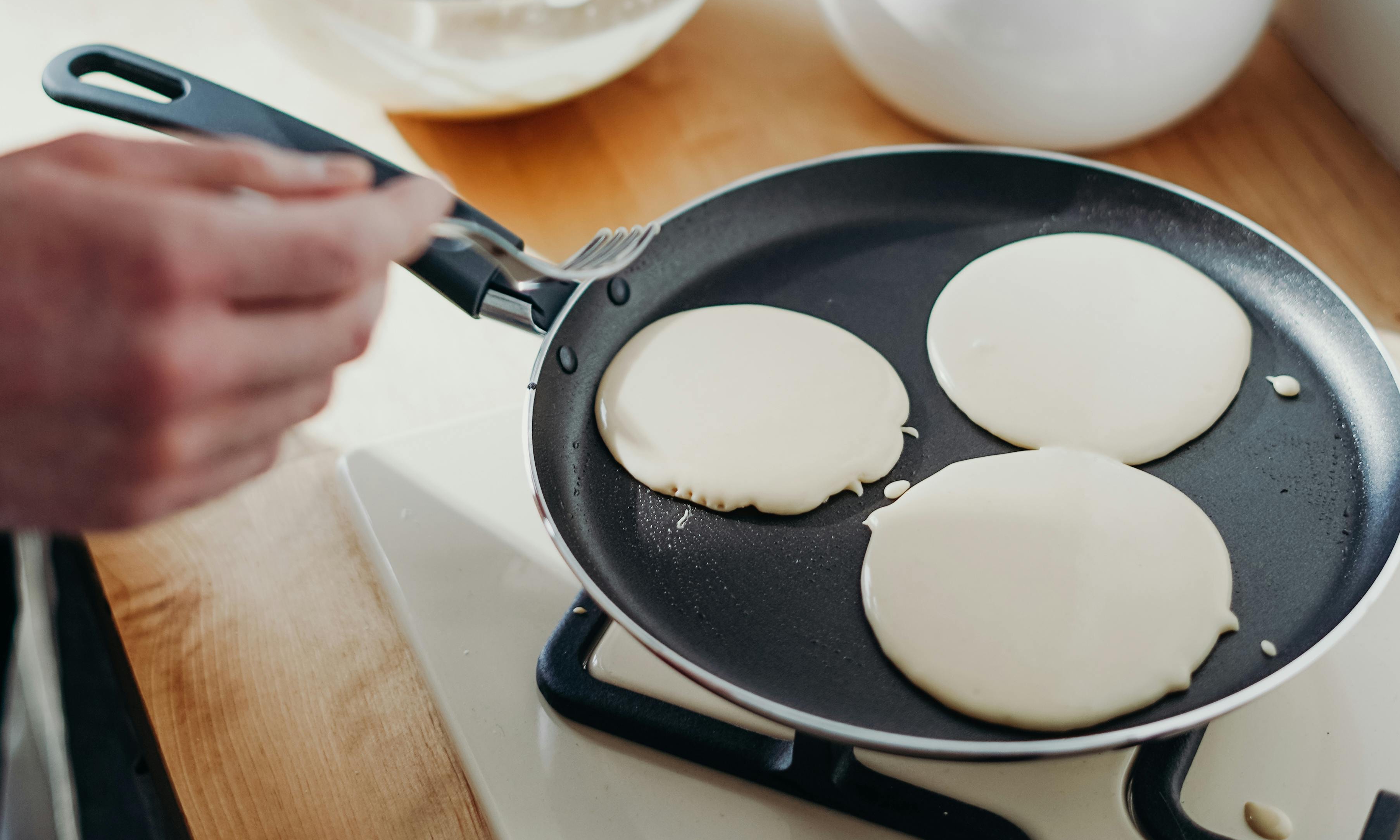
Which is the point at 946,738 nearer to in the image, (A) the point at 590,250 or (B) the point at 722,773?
(B) the point at 722,773

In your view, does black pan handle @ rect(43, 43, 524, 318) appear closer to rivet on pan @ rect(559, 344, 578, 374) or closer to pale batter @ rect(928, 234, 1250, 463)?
rivet on pan @ rect(559, 344, 578, 374)

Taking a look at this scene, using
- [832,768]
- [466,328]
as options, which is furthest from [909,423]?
[466,328]

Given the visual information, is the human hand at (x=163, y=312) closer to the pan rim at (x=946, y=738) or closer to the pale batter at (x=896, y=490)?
the pan rim at (x=946, y=738)

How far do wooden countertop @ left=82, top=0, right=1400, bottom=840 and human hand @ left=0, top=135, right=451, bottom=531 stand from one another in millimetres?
276

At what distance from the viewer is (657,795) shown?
61 cm

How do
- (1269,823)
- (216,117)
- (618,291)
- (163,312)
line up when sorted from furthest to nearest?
(618,291), (216,117), (1269,823), (163,312)

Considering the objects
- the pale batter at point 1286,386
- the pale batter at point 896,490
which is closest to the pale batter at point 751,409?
the pale batter at point 896,490

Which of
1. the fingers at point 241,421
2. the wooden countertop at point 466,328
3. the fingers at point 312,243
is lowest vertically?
the wooden countertop at point 466,328

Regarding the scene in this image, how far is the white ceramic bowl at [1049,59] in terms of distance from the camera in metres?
0.84

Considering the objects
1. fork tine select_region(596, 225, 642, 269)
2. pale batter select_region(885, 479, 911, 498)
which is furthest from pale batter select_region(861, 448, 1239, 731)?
fork tine select_region(596, 225, 642, 269)

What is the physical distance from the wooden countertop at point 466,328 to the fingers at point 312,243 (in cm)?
35

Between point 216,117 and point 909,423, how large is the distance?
0.53m

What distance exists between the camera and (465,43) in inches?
35.2

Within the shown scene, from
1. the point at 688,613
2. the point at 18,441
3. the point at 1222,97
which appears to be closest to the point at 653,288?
the point at 688,613
